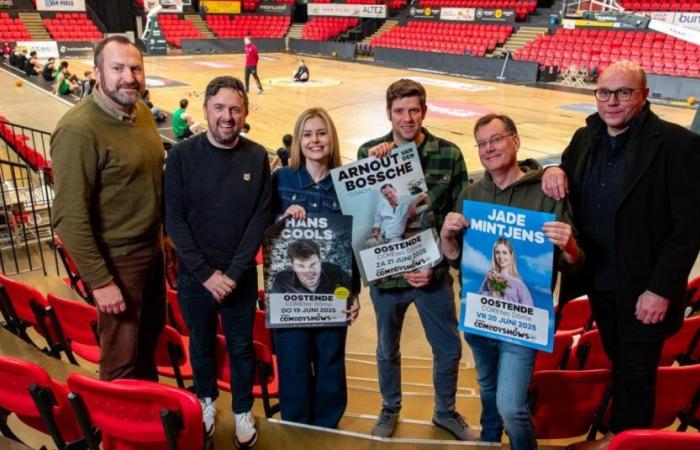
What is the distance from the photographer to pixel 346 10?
1262 inches

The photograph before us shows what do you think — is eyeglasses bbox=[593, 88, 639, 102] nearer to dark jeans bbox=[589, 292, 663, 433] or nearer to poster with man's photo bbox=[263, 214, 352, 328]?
dark jeans bbox=[589, 292, 663, 433]

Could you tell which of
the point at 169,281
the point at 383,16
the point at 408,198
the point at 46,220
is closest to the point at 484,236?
the point at 408,198

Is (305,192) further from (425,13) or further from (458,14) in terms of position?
(425,13)

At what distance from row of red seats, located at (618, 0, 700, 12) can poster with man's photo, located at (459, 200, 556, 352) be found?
2229 centimetres

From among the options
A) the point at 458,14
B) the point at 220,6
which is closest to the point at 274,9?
the point at 220,6

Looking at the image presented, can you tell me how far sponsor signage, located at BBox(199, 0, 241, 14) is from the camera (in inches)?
1348

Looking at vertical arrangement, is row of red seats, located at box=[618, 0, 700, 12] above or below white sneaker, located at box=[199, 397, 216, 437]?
above

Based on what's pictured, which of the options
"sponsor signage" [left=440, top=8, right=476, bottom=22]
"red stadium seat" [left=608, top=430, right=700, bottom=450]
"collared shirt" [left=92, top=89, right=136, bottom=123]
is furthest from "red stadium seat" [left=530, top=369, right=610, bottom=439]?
"sponsor signage" [left=440, top=8, right=476, bottom=22]

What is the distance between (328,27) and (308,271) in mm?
31966

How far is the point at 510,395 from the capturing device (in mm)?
2293

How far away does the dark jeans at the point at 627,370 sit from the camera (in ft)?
7.52

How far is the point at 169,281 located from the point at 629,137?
3877 mm

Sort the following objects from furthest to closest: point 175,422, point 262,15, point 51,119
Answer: point 262,15, point 51,119, point 175,422

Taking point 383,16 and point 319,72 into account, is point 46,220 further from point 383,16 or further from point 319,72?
point 383,16
